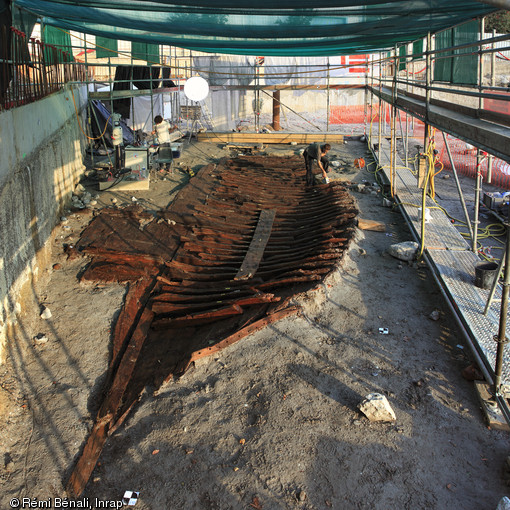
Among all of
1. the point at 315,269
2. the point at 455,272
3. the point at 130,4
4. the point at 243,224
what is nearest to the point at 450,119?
the point at 455,272

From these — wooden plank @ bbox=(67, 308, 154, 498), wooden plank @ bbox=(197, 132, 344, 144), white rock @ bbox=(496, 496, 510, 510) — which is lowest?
wooden plank @ bbox=(67, 308, 154, 498)

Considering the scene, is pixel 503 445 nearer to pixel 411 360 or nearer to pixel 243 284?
pixel 411 360

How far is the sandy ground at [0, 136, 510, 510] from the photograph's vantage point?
12.0 ft

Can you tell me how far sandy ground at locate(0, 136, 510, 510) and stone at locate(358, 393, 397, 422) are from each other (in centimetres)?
8

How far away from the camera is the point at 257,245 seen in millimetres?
8562

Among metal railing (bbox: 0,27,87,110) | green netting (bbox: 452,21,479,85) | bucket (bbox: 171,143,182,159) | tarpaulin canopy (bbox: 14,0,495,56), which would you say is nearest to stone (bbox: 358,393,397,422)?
tarpaulin canopy (bbox: 14,0,495,56)

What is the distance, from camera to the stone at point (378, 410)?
4.16 m

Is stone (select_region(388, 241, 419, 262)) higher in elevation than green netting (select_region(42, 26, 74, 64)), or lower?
lower

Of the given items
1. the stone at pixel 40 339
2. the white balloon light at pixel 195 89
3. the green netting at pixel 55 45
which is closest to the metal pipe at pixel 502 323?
the stone at pixel 40 339

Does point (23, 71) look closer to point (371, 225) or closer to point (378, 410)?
point (371, 225)

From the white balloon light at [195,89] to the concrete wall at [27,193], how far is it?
5217 mm

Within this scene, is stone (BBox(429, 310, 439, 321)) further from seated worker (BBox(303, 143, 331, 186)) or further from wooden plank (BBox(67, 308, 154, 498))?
seated worker (BBox(303, 143, 331, 186))

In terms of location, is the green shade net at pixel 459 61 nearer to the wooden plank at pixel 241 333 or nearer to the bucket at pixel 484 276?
the bucket at pixel 484 276

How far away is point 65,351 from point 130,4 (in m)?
4.16
